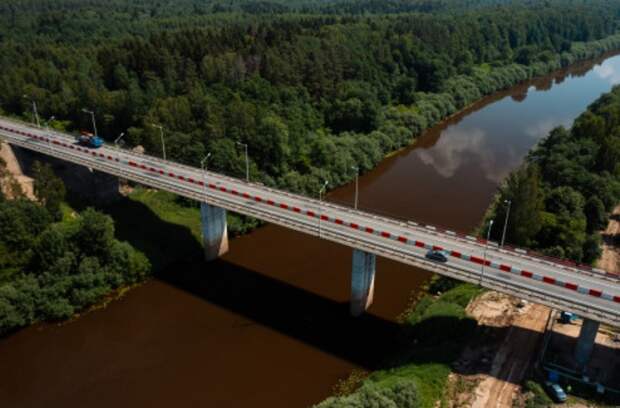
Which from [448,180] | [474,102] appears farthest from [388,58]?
[448,180]

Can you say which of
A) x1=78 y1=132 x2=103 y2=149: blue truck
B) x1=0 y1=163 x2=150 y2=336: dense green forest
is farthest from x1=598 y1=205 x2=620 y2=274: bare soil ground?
x1=78 y1=132 x2=103 y2=149: blue truck

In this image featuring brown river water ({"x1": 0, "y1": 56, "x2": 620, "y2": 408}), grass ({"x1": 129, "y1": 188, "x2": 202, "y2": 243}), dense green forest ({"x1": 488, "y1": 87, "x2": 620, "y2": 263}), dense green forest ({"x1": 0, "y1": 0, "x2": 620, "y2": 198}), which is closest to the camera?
brown river water ({"x1": 0, "y1": 56, "x2": 620, "y2": 408})

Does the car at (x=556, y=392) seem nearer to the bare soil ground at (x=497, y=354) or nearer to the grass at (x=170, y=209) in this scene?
the bare soil ground at (x=497, y=354)

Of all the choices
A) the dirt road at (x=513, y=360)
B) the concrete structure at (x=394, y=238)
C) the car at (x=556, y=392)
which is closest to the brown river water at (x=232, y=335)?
the concrete structure at (x=394, y=238)

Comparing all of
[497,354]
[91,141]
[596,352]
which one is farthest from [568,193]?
[91,141]

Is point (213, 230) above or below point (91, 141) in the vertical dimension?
below

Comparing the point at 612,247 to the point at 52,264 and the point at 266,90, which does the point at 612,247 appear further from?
the point at 52,264

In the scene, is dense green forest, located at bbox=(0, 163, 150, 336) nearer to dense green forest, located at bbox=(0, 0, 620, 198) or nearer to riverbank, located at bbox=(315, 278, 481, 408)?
dense green forest, located at bbox=(0, 0, 620, 198)
